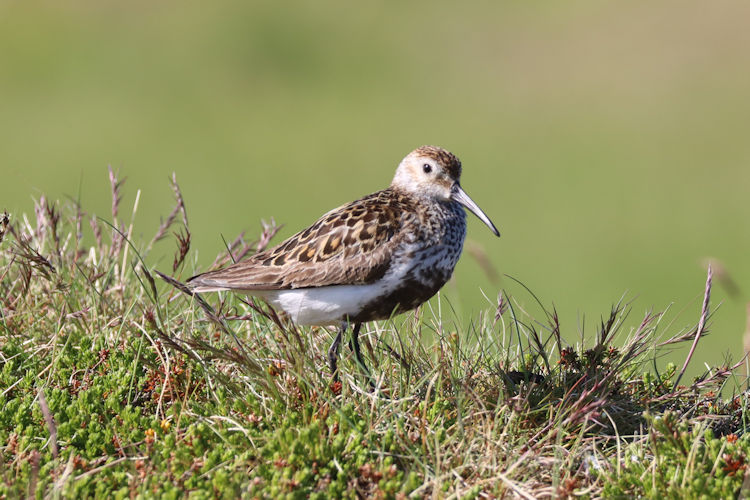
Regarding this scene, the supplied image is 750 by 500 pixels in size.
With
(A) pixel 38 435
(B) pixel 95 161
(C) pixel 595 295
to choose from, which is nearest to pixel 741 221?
(C) pixel 595 295

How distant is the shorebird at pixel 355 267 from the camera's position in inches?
212

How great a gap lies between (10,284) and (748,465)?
4.47 meters

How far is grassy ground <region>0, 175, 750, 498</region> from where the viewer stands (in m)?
4.48

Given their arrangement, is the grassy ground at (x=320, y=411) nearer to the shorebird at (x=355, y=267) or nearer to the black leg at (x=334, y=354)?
the black leg at (x=334, y=354)

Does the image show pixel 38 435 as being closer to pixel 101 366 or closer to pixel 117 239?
pixel 101 366

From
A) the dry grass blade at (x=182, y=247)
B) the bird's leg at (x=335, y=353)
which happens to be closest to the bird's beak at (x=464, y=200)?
the bird's leg at (x=335, y=353)

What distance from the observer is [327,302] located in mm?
5387

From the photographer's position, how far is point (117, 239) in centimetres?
649

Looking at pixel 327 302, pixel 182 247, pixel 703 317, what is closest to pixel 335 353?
pixel 327 302

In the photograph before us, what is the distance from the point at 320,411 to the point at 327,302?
74 centimetres

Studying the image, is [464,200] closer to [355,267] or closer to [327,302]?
[355,267]

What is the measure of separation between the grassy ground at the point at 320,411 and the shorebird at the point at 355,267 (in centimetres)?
19

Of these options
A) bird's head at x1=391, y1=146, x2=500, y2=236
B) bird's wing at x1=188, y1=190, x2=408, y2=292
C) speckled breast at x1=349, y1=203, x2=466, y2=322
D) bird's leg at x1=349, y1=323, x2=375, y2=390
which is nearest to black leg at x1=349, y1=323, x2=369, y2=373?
bird's leg at x1=349, y1=323, x2=375, y2=390

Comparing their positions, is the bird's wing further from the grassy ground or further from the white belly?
the grassy ground
